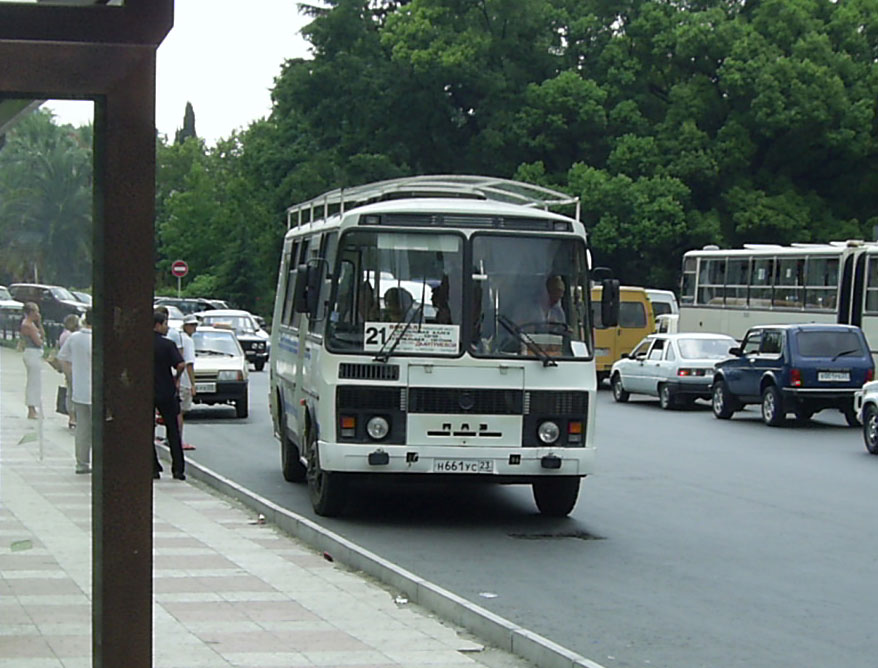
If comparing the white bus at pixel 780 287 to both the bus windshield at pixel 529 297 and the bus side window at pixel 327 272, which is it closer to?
the bus windshield at pixel 529 297

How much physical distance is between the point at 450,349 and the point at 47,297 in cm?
806

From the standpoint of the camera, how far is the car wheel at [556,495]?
14516mm

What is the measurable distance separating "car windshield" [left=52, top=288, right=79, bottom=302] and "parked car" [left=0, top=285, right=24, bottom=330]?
0.14m

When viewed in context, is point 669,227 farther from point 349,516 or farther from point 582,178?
point 349,516

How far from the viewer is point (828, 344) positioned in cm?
2803

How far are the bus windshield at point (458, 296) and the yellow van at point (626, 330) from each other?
26790 mm

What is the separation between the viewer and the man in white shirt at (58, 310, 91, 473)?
5.67 meters

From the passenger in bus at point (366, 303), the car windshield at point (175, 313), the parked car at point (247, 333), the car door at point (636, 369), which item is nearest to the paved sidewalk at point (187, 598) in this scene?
the passenger in bus at point (366, 303)

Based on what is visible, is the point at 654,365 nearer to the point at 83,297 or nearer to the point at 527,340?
the point at 527,340

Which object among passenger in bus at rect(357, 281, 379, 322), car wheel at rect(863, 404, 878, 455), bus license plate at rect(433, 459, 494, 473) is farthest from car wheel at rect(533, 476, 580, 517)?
car wheel at rect(863, 404, 878, 455)

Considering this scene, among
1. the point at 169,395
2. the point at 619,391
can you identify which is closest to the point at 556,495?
the point at 169,395

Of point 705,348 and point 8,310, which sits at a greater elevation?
point 8,310

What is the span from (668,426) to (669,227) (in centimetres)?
2726

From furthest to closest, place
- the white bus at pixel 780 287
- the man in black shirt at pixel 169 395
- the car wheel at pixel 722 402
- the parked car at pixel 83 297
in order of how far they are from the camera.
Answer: the white bus at pixel 780 287 < the car wheel at pixel 722 402 < the man in black shirt at pixel 169 395 < the parked car at pixel 83 297
